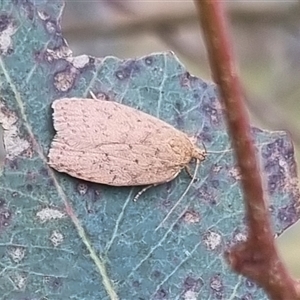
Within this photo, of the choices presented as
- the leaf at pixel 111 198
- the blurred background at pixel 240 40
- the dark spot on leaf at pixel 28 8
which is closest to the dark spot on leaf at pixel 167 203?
the leaf at pixel 111 198

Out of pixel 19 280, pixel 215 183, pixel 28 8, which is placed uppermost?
pixel 28 8

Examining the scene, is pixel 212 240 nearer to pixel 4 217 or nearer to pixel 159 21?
pixel 4 217

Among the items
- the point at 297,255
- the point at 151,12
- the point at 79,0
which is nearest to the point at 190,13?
Answer: the point at 151,12

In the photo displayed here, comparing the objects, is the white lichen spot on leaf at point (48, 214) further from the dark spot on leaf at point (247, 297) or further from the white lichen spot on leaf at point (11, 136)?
the dark spot on leaf at point (247, 297)

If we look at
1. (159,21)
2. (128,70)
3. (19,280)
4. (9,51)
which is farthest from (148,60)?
(159,21)

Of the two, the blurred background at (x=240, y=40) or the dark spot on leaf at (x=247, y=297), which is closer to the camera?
the dark spot on leaf at (x=247, y=297)

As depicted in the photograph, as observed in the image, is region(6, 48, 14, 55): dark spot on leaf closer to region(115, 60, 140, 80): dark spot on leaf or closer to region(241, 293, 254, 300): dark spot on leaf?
region(115, 60, 140, 80): dark spot on leaf

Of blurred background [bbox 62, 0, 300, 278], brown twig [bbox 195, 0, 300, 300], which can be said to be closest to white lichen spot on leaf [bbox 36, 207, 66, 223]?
brown twig [bbox 195, 0, 300, 300]
